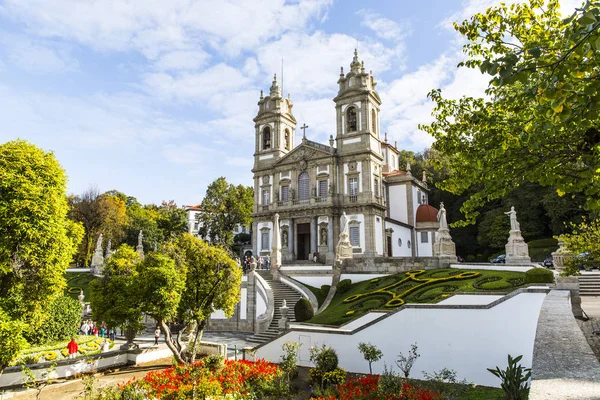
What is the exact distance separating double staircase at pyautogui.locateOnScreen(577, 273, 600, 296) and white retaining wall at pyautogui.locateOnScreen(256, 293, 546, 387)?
10.3 meters

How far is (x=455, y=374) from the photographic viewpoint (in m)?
11.0

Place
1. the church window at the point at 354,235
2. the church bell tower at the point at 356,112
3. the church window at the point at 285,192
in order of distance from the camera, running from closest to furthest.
Answer: the church window at the point at 354,235 → the church bell tower at the point at 356,112 → the church window at the point at 285,192

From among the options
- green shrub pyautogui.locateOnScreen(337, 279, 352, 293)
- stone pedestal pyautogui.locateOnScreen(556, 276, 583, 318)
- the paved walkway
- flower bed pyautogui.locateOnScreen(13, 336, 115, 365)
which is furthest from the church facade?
the paved walkway

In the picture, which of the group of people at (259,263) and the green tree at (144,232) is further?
the green tree at (144,232)

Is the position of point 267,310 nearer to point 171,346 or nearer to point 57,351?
point 171,346

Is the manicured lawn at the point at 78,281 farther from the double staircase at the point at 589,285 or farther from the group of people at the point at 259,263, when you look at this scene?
the double staircase at the point at 589,285

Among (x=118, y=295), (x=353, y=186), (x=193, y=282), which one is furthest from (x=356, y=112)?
(x=118, y=295)

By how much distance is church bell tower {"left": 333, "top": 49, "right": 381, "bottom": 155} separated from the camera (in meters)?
36.3

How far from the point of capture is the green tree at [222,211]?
1988 inches

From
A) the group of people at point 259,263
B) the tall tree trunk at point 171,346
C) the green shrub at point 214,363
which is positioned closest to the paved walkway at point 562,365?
the green shrub at point 214,363

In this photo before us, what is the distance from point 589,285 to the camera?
810 inches

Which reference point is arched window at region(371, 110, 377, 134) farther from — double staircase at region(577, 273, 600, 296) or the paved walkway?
the paved walkway

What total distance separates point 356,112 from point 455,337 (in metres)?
27.2

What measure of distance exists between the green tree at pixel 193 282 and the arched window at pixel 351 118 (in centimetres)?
2471
